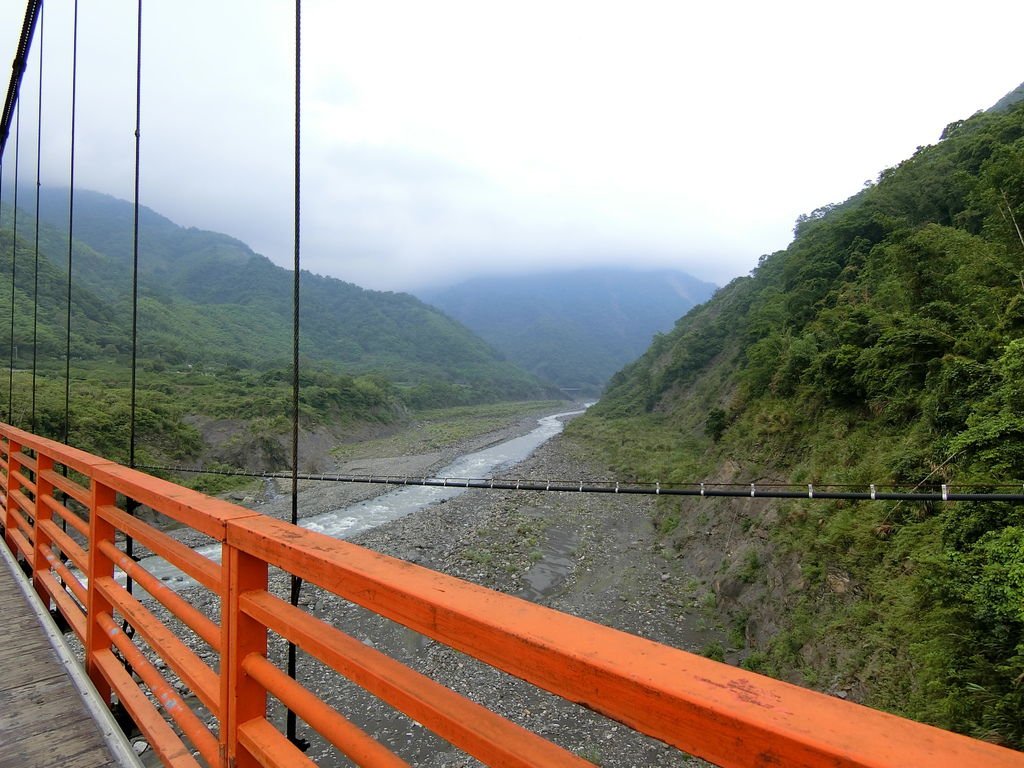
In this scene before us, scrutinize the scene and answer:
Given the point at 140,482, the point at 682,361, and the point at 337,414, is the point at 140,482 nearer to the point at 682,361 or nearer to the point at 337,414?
the point at 682,361

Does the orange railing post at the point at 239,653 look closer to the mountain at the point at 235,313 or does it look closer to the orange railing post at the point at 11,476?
the orange railing post at the point at 11,476

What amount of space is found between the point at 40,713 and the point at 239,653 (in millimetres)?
2022

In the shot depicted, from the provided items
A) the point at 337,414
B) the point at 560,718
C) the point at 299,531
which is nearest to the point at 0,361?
the point at 337,414

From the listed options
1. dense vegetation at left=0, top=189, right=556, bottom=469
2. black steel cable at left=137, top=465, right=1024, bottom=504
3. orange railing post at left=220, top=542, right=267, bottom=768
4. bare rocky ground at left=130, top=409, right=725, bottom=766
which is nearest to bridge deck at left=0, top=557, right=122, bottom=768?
orange railing post at left=220, top=542, right=267, bottom=768

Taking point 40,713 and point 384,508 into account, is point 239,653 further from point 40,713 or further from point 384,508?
point 384,508

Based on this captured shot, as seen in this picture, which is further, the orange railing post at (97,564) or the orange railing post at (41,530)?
the orange railing post at (41,530)

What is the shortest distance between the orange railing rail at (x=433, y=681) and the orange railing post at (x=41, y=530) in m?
1.90

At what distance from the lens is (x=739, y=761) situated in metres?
0.69

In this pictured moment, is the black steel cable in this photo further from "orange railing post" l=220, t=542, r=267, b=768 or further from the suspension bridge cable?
the suspension bridge cable

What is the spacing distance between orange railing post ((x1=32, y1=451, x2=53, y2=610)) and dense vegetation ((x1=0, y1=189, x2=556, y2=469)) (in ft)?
20.8

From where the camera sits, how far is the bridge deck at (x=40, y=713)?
2.26 meters

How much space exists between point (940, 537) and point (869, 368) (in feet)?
16.7

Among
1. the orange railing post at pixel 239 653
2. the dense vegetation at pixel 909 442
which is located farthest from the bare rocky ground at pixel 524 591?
the orange railing post at pixel 239 653

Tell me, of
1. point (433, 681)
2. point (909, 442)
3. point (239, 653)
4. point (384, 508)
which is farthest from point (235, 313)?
point (433, 681)
